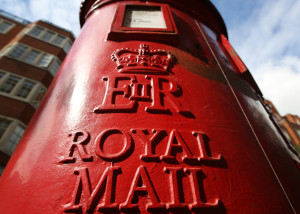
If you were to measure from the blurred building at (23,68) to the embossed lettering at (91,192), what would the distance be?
769cm

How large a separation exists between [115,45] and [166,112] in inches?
41.4

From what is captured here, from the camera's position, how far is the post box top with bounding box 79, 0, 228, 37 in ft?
9.49

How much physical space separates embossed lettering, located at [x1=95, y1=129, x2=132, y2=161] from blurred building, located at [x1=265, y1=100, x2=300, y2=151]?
21.9 m

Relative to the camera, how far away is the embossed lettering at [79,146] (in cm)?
119

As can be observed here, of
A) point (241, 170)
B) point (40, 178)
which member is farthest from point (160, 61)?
point (40, 178)

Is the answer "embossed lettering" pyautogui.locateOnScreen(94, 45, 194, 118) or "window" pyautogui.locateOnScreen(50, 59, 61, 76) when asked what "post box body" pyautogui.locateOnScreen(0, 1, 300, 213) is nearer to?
"embossed lettering" pyautogui.locateOnScreen(94, 45, 194, 118)

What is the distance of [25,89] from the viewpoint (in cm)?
887

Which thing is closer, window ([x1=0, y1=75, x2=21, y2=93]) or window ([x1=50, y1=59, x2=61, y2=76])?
window ([x1=0, y1=75, x2=21, y2=93])

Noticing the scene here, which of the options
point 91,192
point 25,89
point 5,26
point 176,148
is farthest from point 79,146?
point 5,26

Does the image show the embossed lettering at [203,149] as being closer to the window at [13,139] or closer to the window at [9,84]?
the window at [13,139]

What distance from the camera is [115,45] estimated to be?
6.66ft

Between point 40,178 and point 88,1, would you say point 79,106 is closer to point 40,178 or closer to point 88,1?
point 40,178

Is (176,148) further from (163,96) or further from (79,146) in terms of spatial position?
(79,146)

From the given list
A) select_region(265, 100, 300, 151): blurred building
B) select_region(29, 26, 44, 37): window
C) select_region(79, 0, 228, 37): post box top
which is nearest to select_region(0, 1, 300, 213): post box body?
select_region(79, 0, 228, 37): post box top
